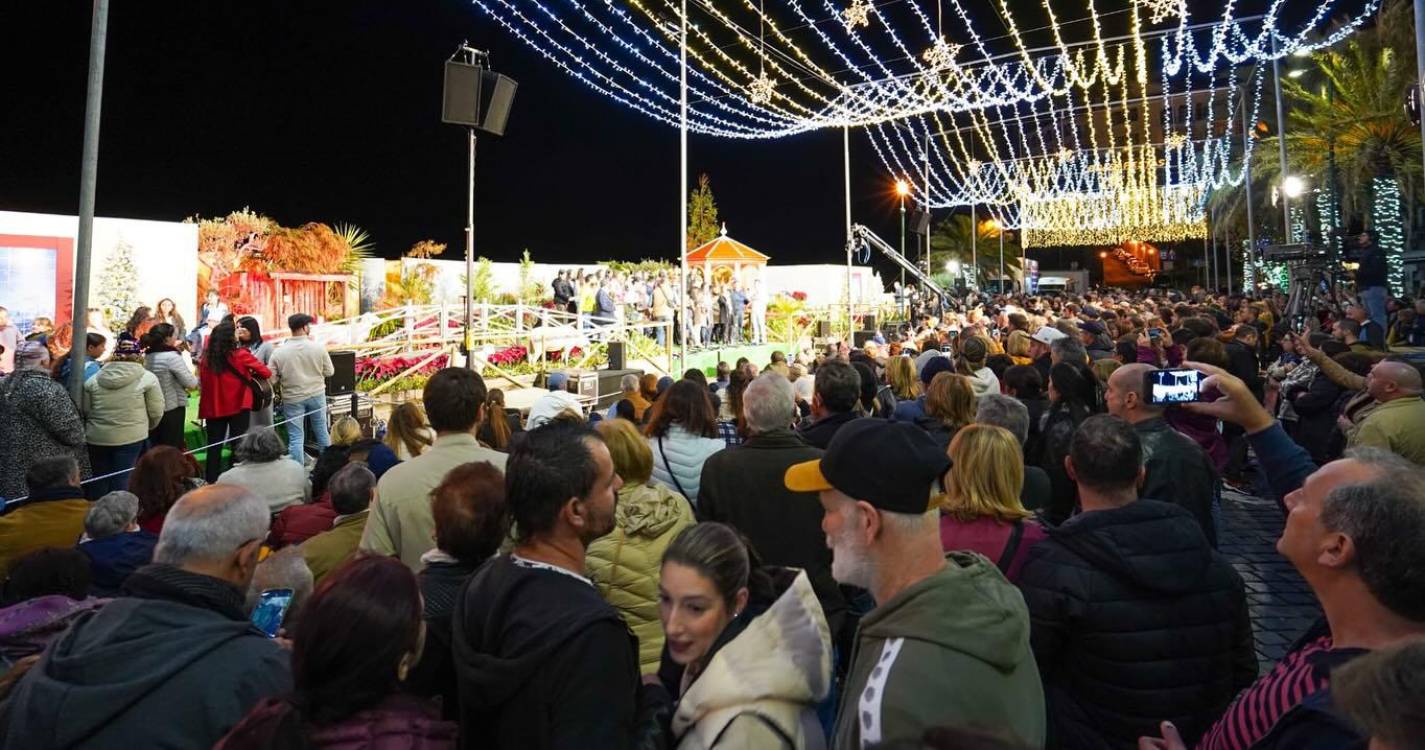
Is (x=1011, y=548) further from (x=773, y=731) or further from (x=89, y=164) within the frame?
(x=89, y=164)

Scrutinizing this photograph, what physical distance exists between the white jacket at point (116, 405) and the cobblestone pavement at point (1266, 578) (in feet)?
26.8

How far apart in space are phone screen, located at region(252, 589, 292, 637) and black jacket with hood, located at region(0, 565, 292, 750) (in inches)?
28.9

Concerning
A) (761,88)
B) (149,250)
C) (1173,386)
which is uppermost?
(761,88)

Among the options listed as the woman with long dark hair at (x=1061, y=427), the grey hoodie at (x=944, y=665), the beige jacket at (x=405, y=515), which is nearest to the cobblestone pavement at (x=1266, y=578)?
the woman with long dark hair at (x=1061, y=427)

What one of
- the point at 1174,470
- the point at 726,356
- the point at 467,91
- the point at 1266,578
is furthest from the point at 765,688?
the point at 726,356

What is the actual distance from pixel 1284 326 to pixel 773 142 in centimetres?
3668

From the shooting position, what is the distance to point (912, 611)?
162 centimetres

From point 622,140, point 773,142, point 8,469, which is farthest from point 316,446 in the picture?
point 773,142

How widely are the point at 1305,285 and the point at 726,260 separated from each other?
14877 millimetres

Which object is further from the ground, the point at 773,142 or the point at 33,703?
the point at 773,142

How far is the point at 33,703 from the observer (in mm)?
1733

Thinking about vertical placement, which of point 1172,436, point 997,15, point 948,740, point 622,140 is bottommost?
point 948,740

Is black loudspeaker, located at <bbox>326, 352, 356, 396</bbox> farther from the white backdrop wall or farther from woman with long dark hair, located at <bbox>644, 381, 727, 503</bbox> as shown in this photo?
woman with long dark hair, located at <bbox>644, 381, 727, 503</bbox>

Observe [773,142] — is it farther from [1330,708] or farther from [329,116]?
[1330,708]
